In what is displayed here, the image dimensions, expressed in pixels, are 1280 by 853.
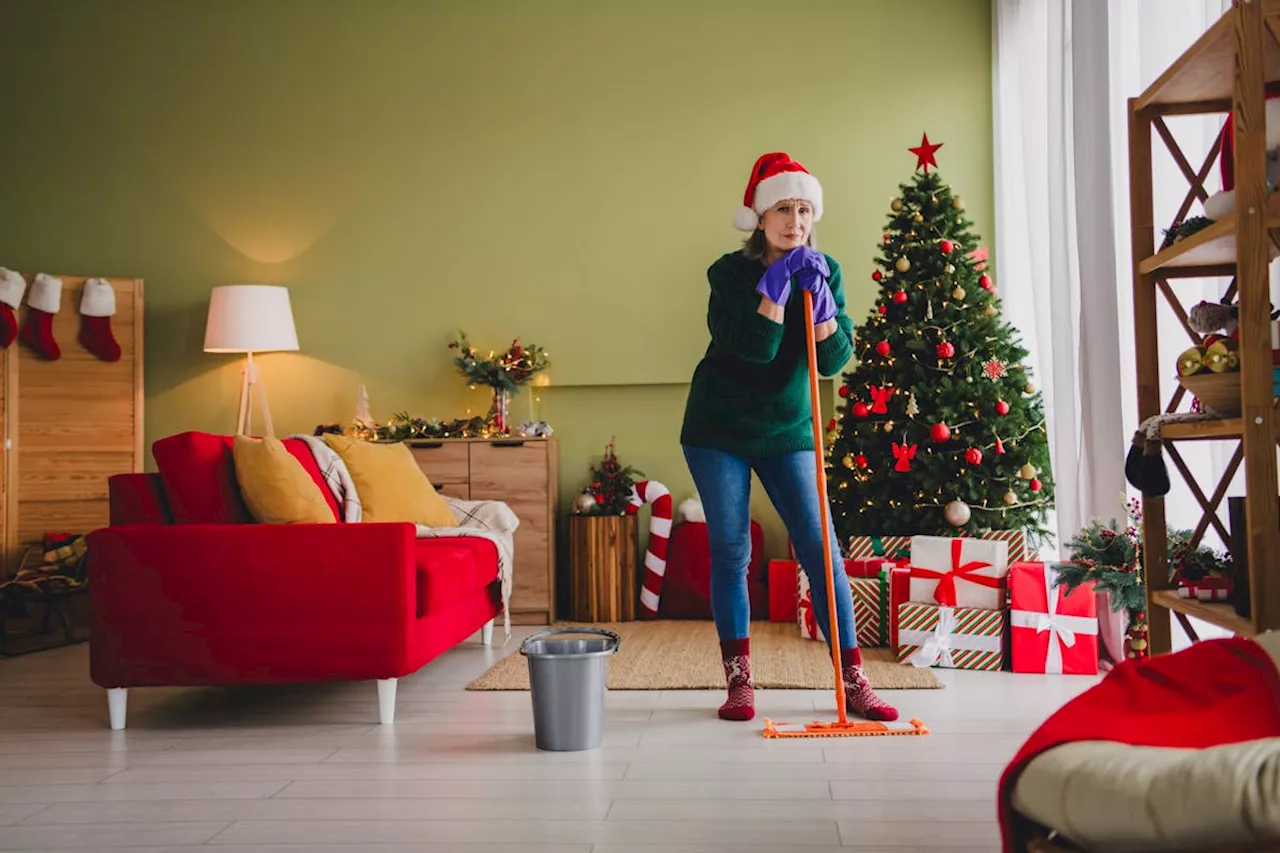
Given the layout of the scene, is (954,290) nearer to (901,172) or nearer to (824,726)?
(901,172)

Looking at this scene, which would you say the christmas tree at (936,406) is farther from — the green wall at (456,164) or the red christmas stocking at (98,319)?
the red christmas stocking at (98,319)

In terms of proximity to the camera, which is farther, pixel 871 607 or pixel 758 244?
pixel 871 607

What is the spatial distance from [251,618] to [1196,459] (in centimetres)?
263

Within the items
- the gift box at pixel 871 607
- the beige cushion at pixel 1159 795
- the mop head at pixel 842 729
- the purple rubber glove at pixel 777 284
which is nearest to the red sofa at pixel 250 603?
the mop head at pixel 842 729

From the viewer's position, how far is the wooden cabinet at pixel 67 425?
204 inches

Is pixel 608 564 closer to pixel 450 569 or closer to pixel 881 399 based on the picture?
pixel 881 399

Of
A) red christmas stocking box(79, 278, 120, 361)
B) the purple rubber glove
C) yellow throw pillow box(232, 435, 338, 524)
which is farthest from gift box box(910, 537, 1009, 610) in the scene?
red christmas stocking box(79, 278, 120, 361)

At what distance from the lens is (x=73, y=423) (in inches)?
212

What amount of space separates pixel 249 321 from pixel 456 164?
1313mm

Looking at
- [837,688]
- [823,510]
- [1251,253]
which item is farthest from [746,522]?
[1251,253]

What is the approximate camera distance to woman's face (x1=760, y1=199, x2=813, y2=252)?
2924mm

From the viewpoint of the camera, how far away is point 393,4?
5.86m

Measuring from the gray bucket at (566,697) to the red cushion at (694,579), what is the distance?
8.17 ft

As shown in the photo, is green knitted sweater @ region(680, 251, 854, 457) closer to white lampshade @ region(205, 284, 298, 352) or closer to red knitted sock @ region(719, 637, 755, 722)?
red knitted sock @ region(719, 637, 755, 722)
